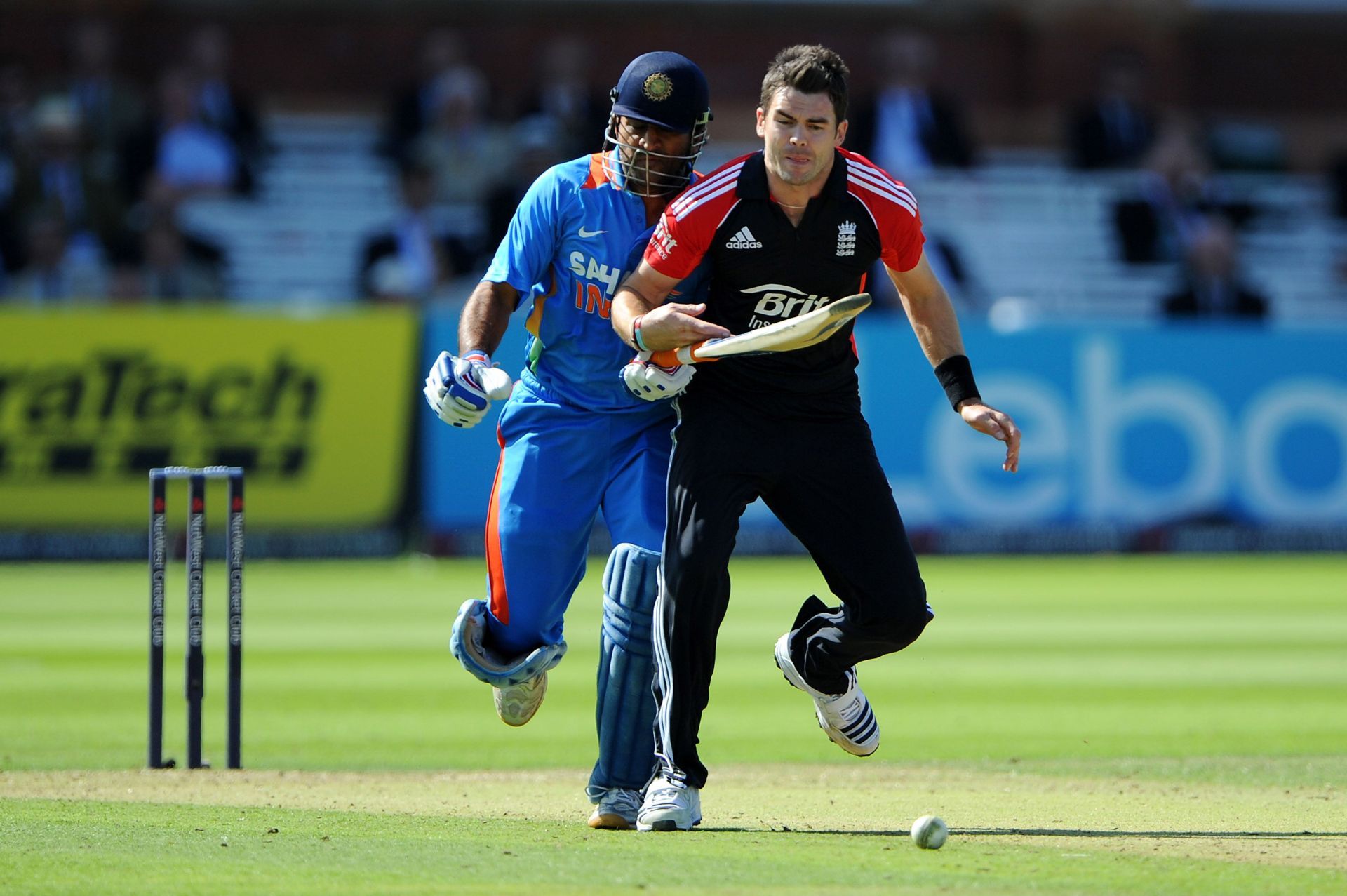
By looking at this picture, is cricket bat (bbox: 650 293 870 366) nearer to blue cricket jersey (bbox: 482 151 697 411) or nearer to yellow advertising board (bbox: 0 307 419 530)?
blue cricket jersey (bbox: 482 151 697 411)

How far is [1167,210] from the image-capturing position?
2120 centimetres

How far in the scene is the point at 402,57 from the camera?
24.7 meters

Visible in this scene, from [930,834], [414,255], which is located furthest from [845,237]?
[414,255]

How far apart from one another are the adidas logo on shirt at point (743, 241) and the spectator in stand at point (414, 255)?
494 inches

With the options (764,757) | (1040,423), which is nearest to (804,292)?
(764,757)

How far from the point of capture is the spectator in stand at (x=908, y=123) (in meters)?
20.8

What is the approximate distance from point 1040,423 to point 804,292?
38.8 ft

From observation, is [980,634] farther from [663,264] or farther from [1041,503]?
[663,264]

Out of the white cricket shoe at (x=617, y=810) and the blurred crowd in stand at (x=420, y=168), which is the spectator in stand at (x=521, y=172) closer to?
the blurred crowd in stand at (x=420, y=168)

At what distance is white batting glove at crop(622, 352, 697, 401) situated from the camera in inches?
221

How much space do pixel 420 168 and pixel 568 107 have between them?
6.52 ft

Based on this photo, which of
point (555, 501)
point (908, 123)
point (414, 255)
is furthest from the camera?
point (908, 123)

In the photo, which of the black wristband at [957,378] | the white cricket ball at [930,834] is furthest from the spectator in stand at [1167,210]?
the white cricket ball at [930,834]

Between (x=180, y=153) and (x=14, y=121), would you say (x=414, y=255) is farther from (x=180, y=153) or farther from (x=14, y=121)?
(x=14, y=121)
